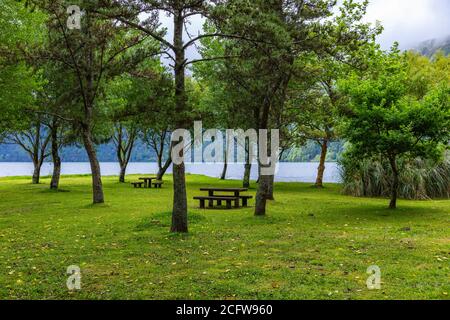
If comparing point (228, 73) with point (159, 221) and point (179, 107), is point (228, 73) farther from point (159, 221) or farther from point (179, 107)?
point (159, 221)

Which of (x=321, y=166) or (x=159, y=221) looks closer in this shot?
(x=159, y=221)

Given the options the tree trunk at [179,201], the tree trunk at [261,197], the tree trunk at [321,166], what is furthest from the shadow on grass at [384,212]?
the tree trunk at [321,166]

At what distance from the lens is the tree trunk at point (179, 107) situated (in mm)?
12125

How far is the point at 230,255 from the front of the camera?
384 inches

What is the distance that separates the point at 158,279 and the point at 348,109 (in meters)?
11.8

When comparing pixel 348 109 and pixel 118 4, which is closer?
pixel 118 4

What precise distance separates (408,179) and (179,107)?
55.7 ft

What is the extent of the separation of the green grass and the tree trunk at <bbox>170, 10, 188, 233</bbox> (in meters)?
0.54

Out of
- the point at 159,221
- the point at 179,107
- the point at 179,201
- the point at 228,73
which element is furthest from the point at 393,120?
the point at 159,221

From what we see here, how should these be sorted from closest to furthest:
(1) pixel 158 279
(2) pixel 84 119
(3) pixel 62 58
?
(1) pixel 158 279 → (3) pixel 62 58 → (2) pixel 84 119

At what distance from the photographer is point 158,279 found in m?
7.80
